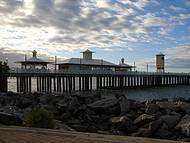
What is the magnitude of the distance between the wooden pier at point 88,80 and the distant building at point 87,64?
2.61m

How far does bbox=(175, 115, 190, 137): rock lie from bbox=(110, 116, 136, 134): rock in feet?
7.68

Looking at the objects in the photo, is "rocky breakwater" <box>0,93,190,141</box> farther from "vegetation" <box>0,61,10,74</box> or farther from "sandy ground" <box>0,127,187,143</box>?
"vegetation" <box>0,61,10,74</box>

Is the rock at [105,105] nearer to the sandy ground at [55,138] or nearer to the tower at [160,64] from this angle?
the sandy ground at [55,138]

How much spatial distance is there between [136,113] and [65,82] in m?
40.3

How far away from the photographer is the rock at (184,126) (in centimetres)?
1875

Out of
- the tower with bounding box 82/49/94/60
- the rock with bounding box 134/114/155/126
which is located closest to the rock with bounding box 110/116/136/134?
the rock with bounding box 134/114/155/126

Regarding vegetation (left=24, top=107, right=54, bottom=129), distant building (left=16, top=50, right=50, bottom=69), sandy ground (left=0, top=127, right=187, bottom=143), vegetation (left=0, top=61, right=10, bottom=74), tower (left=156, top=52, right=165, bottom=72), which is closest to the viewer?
sandy ground (left=0, top=127, right=187, bottom=143)

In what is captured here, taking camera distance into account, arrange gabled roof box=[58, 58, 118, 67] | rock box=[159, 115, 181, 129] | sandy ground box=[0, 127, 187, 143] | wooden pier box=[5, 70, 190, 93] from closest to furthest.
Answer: sandy ground box=[0, 127, 187, 143]
rock box=[159, 115, 181, 129]
wooden pier box=[5, 70, 190, 93]
gabled roof box=[58, 58, 118, 67]

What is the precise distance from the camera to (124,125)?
21.2m

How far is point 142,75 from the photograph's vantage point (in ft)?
264

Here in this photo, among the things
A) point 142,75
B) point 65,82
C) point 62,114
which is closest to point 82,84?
point 65,82

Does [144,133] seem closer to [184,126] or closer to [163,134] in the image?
[163,134]

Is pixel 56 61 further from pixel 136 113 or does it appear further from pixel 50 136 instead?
pixel 50 136

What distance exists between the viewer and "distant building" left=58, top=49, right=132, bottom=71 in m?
73.9
